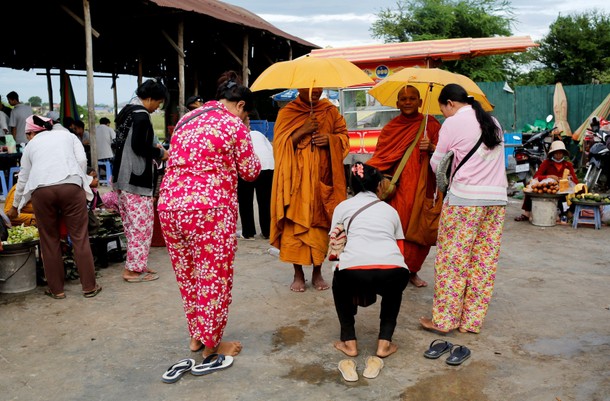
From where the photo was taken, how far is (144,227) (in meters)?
5.12

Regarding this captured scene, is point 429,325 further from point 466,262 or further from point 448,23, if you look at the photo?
point 448,23

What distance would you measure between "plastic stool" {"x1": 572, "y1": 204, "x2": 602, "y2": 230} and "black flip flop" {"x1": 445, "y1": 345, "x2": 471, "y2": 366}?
4.68 metres

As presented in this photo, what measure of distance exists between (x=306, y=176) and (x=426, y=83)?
1.24m

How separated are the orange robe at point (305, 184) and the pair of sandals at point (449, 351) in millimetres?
1414

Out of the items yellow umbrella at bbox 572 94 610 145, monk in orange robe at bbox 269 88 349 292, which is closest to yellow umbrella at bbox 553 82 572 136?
yellow umbrella at bbox 572 94 610 145

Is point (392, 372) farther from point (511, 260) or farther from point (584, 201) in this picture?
point (584, 201)

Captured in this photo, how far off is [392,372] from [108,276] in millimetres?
3167

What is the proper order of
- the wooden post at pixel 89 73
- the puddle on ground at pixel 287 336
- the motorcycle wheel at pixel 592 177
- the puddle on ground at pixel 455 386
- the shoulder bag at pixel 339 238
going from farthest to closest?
the motorcycle wheel at pixel 592 177 → the wooden post at pixel 89 73 → the puddle on ground at pixel 287 336 → the shoulder bag at pixel 339 238 → the puddle on ground at pixel 455 386

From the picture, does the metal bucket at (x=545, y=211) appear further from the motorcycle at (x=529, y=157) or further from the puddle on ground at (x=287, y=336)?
the puddle on ground at (x=287, y=336)

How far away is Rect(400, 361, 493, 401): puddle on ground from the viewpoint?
302 cm

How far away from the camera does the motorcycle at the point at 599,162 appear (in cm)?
920

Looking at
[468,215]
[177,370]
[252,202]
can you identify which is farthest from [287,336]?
[252,202]

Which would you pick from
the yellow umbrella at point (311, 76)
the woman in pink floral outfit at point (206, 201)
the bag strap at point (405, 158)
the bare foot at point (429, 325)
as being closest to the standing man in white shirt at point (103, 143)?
the yellow umbrella at point (311, 76)

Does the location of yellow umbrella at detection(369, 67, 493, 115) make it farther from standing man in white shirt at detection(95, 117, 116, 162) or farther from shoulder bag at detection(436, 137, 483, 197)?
standing man in white shirt at detection(95, 117, 116, 162)
